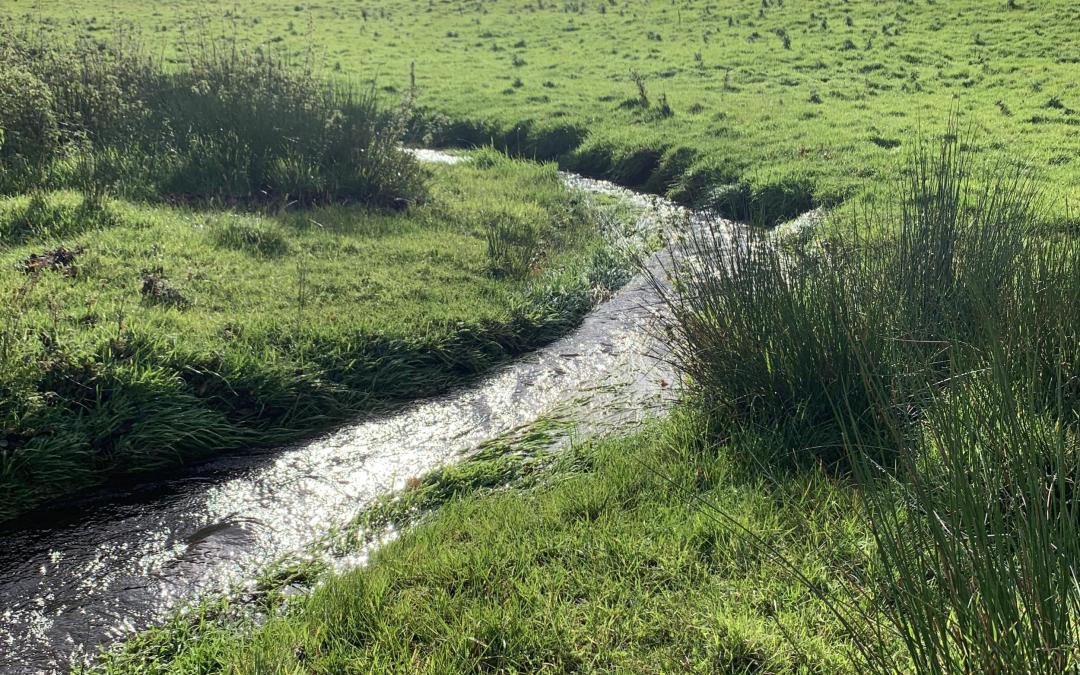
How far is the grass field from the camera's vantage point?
1389 cm

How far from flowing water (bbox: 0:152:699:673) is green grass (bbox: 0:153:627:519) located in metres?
0.37

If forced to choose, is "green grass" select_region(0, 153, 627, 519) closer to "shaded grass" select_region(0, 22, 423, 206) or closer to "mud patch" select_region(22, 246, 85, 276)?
"mud patch" select_region(22, 246, 85, 276)

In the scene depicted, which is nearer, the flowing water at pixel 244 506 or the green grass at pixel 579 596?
the green grass at pixel 579 596

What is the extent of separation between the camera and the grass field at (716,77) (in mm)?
13891

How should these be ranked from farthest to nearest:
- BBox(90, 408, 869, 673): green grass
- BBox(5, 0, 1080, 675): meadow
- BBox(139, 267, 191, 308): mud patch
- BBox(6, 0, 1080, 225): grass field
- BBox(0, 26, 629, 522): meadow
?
BBox(6, 0, 1080, 225): grass field, BBox(139, 267, 191, 308): mud patch, BBox(0, 26, 629, 522): meadow, BBox(90, 408, 869, 673): green grass, BBox(5, 0, 1080, 675): meadow

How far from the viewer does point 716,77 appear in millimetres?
22047

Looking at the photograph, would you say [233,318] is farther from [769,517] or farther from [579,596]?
[769,517]

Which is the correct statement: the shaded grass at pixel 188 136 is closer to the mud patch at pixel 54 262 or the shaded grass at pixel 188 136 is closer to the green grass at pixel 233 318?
the green grass at pixel 233 318

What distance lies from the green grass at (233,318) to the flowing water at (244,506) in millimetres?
372

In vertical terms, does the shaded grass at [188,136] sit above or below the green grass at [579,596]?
above

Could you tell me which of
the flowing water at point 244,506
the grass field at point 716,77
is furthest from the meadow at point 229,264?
the grass field at point 716,77

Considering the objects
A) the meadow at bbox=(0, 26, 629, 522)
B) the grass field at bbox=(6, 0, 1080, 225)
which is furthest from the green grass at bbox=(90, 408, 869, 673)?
the grass field at bbox=(6, 0, 1080, 225)

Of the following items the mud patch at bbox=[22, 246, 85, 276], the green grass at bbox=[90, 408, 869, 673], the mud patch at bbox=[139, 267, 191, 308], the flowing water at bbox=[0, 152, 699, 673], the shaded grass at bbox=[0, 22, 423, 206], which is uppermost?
the shaded grass at bbox=[0, 22, 423, 206]

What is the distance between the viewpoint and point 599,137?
653 inches
